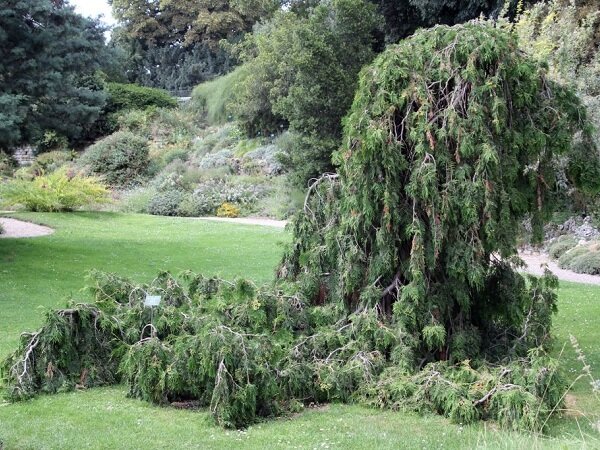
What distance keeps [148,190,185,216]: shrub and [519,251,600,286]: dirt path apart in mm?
12736

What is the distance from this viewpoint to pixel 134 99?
120 ft

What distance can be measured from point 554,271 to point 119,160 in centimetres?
1889

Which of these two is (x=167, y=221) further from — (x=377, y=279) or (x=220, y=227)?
(x=377, y=279)

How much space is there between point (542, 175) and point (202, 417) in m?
3.72

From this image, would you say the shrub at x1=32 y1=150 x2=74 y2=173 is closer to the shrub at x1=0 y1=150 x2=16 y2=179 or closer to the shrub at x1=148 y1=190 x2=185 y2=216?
the shrub at x1=0 y1=150 x2=16 y2=179

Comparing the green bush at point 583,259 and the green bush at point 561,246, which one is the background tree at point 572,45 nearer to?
the green bush at point 561,246

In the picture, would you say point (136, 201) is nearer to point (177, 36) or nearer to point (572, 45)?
point (572, 45)

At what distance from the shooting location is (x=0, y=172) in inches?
1165

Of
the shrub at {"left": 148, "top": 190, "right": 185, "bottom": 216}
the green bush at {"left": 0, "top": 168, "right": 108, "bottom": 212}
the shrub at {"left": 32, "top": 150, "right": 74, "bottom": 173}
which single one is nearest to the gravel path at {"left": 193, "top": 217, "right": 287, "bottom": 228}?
the shrub at {"left": 148, "top": 190, "right": 185, "bottom": 216}

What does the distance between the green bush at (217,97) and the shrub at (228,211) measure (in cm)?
995

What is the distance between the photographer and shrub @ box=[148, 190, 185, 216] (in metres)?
25.3

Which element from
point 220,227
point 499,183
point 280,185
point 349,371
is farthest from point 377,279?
point 280,185

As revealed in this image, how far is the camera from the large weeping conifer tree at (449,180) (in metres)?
6.48

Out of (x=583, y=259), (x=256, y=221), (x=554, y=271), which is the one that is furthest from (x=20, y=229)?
(x=583, y=259)
